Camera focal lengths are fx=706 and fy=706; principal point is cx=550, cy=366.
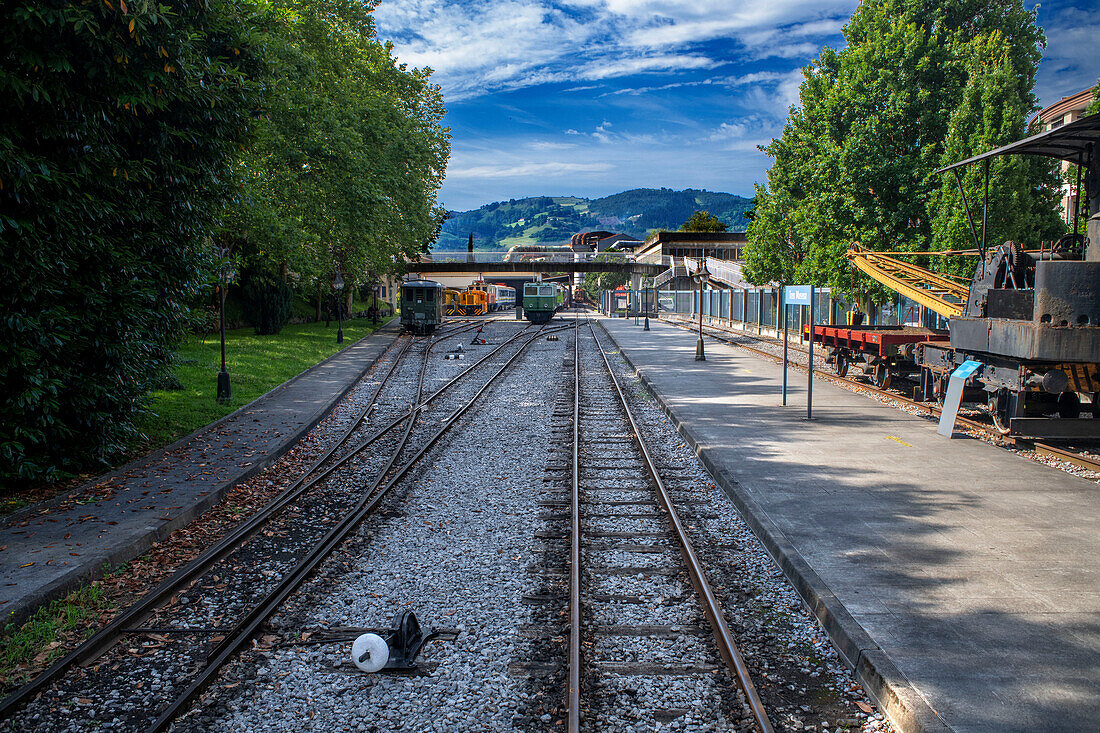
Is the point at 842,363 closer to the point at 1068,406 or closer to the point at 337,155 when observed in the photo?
the point at 1068,406

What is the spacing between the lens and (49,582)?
584cm

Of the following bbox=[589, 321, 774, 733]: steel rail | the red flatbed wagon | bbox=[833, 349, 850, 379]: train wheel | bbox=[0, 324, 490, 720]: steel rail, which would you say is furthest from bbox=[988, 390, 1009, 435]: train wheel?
bbox=[0, 324, 490, 720]: steel rail

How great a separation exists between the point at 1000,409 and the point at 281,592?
1068 centimetres

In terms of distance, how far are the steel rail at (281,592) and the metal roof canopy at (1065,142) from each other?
9.46 metres


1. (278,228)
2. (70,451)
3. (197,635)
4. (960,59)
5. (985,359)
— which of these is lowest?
(197,635)

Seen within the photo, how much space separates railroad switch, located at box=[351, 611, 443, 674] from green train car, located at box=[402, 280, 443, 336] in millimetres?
32262

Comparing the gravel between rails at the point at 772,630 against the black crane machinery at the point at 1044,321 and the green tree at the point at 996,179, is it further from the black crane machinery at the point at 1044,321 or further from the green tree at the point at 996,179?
the green tree at the point at 996,179

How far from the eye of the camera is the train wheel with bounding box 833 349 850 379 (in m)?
19.3

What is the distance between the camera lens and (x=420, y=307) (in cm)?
3666

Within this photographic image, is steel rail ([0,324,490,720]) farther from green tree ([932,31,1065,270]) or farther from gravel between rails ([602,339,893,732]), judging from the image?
green tree ([932,31,1065,270])

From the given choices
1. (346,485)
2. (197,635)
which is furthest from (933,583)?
(346,485)

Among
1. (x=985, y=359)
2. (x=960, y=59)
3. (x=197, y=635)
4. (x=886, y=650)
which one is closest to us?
(x=886, y=650)

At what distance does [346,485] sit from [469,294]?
185 ft

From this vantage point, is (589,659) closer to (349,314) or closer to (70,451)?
(70,451)
